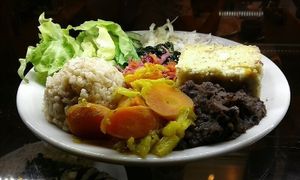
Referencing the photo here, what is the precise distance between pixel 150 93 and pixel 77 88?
23cm

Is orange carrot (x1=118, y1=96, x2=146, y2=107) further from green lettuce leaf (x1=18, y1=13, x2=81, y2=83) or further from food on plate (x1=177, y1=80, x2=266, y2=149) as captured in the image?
green lettuce leaf (x1=18, y1=13, x2=81, y2=83)

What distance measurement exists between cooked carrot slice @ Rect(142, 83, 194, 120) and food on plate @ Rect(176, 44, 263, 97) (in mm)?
147

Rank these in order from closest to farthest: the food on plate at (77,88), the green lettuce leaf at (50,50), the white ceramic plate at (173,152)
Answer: the white ceramic plate at (173,152) → the food on plate at (77,88) → the green lettuce leaf at (50,50)

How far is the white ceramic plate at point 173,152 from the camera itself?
1.12m

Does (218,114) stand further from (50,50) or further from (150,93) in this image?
(50,50)

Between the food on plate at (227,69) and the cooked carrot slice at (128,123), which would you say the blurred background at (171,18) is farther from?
the cooked carrot slice at (128,123)

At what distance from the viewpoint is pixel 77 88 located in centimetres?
132

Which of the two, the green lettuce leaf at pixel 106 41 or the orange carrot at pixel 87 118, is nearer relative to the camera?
the orange carrot at pixel 87 118

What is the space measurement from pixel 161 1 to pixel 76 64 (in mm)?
644

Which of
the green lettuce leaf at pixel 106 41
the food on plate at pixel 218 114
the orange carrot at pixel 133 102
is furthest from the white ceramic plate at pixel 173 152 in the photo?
the green lettuce leaf at pixel 106 41

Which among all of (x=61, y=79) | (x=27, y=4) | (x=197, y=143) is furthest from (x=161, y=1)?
(x=197, y=143)

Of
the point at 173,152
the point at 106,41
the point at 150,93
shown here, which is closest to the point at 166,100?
the point at 150,93

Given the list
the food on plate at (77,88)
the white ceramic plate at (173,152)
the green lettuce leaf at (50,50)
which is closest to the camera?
the white ceramic plate at (173,152)

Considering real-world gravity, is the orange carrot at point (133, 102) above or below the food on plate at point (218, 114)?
above
